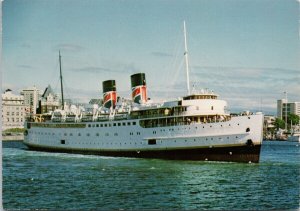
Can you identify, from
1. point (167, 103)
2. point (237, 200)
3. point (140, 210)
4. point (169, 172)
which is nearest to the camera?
point (140, 210)

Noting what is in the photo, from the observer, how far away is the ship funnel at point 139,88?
86.2ft

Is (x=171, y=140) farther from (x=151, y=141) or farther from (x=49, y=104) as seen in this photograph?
(x=49, y=104)

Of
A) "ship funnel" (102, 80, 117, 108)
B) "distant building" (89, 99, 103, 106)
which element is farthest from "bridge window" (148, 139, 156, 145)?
"distant building" (89, 99, 103, 106)

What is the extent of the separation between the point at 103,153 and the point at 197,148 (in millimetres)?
6486

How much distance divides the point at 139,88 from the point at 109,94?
2987 mm

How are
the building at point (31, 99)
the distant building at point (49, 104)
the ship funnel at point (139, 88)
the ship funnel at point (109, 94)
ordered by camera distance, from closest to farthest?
the building at point (31, 99) < the ship funnel at point (139, 88) < the ship funnel at point (109, 94) < the distant building at point (49, 104)

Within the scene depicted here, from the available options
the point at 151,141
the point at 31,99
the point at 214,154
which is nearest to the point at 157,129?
the point at 151,141

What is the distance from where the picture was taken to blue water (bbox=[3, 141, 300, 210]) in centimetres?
1377

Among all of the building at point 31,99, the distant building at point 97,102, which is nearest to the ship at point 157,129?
the distant building at point 97,102

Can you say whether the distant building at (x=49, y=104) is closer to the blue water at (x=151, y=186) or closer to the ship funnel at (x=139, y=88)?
the ship funnel at (x=139, y=88)

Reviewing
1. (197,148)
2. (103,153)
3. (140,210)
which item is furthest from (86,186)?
(103,153)

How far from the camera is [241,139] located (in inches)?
864

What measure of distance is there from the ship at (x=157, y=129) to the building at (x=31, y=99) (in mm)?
2040

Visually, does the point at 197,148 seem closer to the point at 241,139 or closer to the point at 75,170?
the point at 241,139
